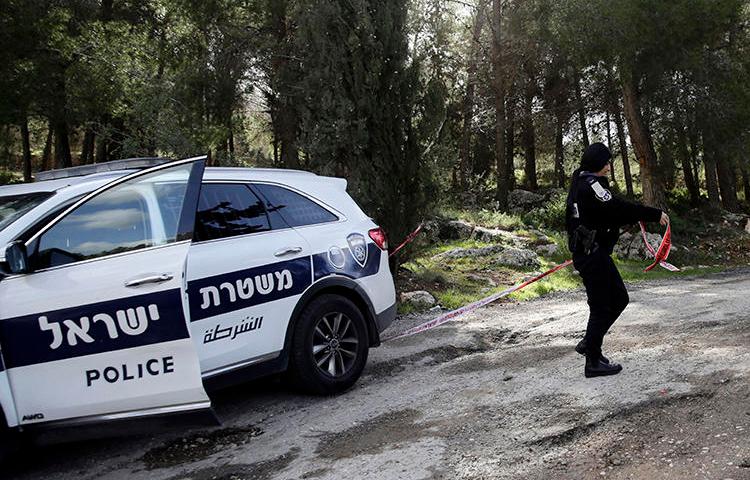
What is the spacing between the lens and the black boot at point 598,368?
5230 millimetres

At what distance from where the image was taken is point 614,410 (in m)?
4.39

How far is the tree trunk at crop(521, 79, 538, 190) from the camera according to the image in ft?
92.4

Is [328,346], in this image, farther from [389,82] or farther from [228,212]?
[389,82]

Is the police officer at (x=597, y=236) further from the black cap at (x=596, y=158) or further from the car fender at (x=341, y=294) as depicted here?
the car fender at (x=341, y=294)

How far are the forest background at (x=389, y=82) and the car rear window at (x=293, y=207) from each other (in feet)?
14.2

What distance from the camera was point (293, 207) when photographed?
545 centimetres

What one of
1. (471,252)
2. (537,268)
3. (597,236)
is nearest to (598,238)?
(597,236)

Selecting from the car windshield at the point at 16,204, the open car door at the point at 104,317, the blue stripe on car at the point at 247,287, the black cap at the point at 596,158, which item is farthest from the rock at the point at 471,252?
the car windshield at the point at 16,204

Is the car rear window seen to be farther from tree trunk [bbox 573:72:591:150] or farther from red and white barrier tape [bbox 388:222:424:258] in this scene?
tree trunk [bbox 573:72:591:150]

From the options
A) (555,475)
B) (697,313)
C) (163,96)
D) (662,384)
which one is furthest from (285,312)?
(163,96)

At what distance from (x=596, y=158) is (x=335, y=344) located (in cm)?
258

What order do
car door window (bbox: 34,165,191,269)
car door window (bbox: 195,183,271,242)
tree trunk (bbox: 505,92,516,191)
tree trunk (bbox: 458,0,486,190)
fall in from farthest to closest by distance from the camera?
tree trunk (bbox: 505,92,516,191) < tree trunk (bbox: 458,0,486,190) < car door window (bbox: 195,183,271,242) < car door window (bbox: 34,165,191,269)

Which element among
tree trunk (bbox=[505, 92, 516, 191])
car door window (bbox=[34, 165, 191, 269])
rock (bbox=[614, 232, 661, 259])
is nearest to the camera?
car door window (bbox=[34, 165, 191, 269])

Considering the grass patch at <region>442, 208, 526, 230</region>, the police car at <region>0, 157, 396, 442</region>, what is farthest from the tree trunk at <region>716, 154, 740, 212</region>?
the police car at <region>0, 157, 396, 442</region>
